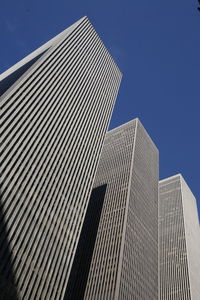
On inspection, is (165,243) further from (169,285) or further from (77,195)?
(77,195)

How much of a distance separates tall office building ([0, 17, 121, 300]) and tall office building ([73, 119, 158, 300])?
33.7 meters

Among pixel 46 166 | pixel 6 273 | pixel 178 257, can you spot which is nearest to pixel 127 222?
pixel 46 166

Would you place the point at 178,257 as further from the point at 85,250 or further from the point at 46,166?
the point at 46,166

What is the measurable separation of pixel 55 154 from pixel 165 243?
423 feet

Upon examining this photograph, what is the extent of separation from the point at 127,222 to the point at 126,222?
94 centimetres

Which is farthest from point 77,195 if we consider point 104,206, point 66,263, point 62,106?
point 104,206

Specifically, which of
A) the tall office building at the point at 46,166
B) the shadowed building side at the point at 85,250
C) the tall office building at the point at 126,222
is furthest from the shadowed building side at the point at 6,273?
the shadowed building side at the point at 85,250

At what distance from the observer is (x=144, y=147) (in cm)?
16538

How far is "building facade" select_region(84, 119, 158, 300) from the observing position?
101 meters

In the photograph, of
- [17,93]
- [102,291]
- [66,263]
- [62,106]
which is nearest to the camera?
[66,263]

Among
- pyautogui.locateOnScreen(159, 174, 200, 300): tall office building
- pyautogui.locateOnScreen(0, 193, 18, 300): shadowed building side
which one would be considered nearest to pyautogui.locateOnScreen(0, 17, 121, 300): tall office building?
pyautogui.locateOnScreen(0, 193, 18, 300): shadowed building side

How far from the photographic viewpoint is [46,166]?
2810 inches

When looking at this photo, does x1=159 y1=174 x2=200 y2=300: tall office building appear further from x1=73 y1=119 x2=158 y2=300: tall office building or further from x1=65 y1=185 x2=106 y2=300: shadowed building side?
x1=65 y1=185 x2=106 y2=300: shadowed building side

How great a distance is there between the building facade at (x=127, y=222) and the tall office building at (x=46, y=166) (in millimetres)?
33730
